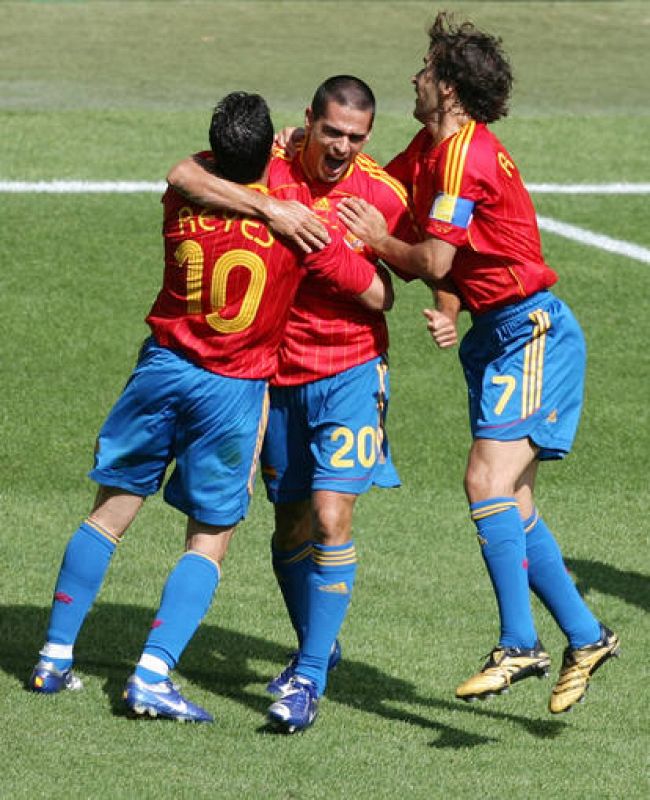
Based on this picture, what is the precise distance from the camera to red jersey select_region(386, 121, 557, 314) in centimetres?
660

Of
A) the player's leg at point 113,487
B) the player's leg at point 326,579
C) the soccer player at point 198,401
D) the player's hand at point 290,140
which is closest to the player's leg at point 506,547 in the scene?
the player's leg at point 326,579

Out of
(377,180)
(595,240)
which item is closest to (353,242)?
(377,180)

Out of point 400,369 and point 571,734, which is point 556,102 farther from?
point 571,734

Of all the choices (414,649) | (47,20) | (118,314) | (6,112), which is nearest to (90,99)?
(6,112)

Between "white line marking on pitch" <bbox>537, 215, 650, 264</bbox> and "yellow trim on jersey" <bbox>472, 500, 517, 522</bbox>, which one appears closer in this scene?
"yellow trim on jersey" <bbox>472, 500, 517, 522</bbox>

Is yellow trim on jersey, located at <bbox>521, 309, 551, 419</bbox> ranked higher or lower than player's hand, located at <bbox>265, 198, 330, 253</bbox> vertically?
lower

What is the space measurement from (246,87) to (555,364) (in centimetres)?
1283

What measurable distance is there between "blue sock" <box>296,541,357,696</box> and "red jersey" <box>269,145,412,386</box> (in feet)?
2.14

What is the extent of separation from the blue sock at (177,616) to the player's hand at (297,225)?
1208 mm

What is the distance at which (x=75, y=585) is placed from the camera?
679 centimetres

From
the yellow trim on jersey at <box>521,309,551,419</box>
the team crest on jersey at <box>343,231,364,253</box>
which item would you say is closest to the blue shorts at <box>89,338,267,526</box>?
the team crest on jersey at <box>343,231,364,253</box>

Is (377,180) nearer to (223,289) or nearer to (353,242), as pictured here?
(353,242)

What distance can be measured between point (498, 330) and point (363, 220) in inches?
27.2

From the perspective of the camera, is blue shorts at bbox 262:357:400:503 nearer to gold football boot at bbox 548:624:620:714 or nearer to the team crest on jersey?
the team crest on jersey
